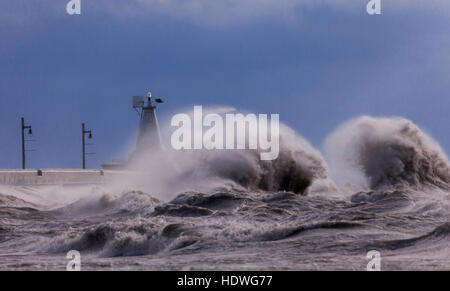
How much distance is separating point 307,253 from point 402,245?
1.31 m

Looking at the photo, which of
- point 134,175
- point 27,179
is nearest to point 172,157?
point 134,175

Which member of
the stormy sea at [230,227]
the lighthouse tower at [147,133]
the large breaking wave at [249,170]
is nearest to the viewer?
the stormy sea at [230,227]

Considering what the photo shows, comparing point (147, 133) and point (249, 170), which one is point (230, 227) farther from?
point (147, 133)

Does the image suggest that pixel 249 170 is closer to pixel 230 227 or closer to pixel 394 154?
pixel 394 154

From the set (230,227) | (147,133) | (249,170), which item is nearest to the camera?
(230,227)

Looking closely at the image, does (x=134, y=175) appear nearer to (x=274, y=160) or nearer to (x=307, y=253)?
(x=274, y=160)

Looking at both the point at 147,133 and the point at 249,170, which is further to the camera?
the point at 147,133

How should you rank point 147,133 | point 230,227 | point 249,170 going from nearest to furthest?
point 230,227 → point 249,170 → point 147,133

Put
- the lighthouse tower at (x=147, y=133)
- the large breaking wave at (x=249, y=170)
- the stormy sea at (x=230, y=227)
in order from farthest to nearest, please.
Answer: the lighthouse tower at (x=147, y=133)
the large breaking wave at (x=249, y=170)
the stormy sea at (x=230, y=227)

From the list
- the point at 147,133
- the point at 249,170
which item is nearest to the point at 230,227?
the point at 249,170

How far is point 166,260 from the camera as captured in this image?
809 cm

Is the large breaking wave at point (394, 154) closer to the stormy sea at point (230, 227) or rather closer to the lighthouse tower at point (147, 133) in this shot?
the stormy sea at point (230, 227)

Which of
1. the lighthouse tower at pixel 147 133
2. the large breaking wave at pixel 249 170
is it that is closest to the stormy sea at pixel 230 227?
the large breaking wave at pixel 249 170

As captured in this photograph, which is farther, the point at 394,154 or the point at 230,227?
the point at 394,154
